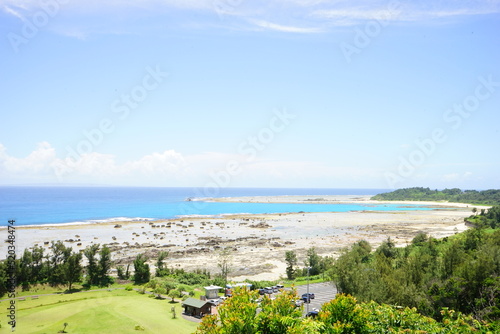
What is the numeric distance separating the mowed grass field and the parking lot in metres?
12.7

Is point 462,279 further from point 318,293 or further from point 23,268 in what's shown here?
point 23,268

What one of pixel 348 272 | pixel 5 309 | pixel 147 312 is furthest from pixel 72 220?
pixel 348 272

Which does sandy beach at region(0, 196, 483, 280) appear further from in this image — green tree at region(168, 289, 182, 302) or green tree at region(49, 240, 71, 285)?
green tree at region(168, 289, 182, 302)

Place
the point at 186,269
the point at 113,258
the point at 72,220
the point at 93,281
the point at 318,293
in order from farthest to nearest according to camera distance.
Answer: the point at 72,220, the point at 113,258, the point at 186,269, the point at 93,281, the point at 318,293

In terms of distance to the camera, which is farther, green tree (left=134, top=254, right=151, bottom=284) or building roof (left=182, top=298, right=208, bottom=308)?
green tree (left=134, top=254, right=151, bottom=284)

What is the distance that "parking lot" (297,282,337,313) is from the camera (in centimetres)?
3634

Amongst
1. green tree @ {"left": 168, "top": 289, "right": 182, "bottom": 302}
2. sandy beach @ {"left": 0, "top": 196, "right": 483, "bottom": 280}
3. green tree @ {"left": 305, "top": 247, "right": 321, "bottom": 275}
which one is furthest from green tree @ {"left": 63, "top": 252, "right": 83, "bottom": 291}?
green tree @ {"left": 305, "top": 247, "right": 321, "bottom": 275}

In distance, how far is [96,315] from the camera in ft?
107

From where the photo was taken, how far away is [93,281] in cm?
4709

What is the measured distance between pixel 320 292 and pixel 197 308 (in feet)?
48.9

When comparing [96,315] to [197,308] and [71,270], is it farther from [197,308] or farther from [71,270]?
[71,270]

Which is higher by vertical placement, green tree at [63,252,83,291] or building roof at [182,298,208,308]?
green tree at [63,252,83,291]

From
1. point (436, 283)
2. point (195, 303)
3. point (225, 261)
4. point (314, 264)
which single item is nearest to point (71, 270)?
point (195, 303)

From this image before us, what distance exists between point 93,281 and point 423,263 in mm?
41117
